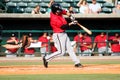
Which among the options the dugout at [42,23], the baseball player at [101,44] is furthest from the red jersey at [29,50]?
the baseball player at [101,44]

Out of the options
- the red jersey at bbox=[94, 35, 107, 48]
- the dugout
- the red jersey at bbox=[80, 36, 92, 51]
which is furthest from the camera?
the dugout

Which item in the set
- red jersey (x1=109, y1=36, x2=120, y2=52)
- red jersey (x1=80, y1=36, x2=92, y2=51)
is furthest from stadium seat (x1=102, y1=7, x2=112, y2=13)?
red jersey (x1=80, y1=36, x2=92, y2=51)

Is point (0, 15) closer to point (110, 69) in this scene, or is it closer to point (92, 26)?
point (92, 26)

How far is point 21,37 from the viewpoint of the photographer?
619 inches

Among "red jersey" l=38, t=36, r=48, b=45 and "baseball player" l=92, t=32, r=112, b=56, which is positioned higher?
"red jersey" l=38, t=36, r=48, b=45

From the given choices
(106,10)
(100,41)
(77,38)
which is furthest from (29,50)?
(106,10)

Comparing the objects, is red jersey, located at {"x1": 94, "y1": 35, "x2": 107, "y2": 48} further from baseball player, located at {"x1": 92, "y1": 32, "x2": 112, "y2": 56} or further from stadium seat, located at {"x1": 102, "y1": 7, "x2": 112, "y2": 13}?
stadium seat, located at {"x1": 102, "y1": 7, "x2": 112, "y2": 13}

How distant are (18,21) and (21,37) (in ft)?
4.28
